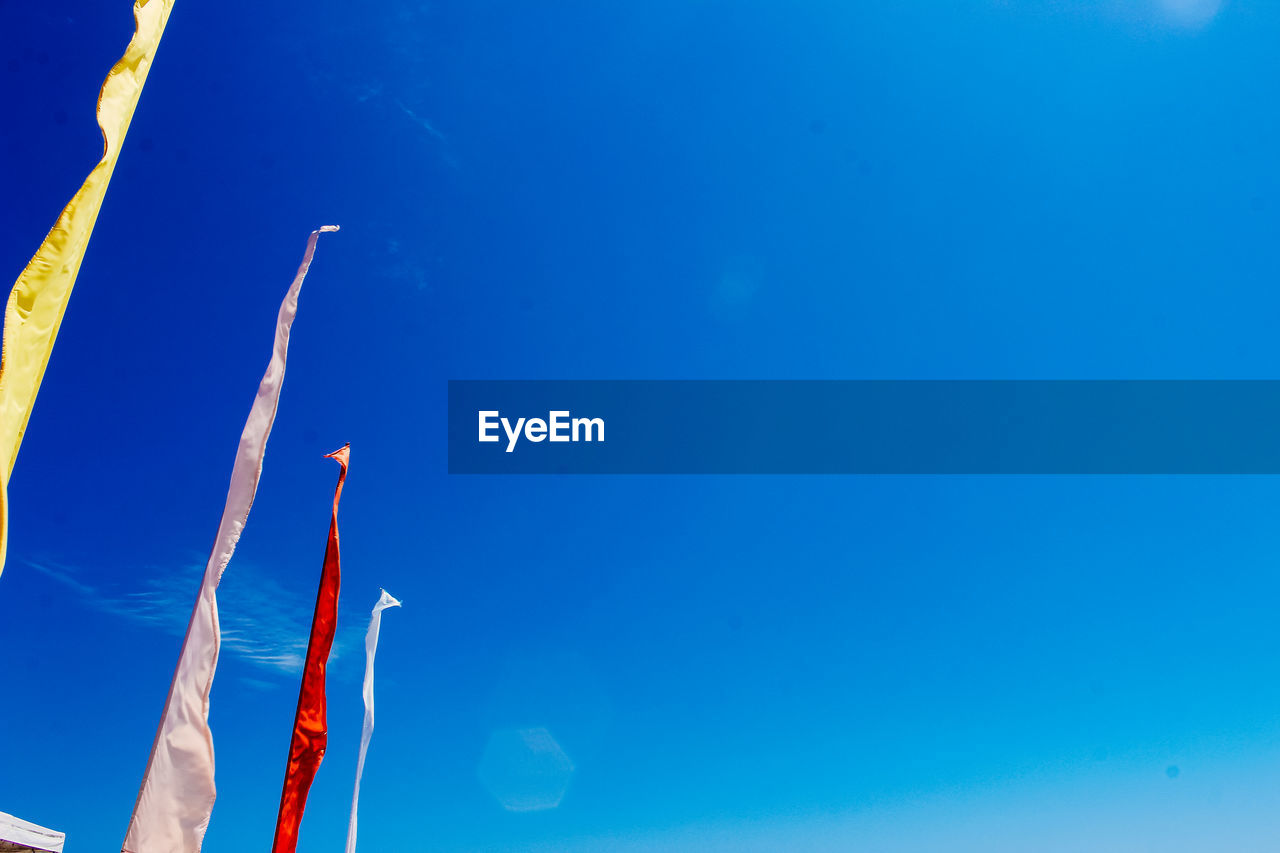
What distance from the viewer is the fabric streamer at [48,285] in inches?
237

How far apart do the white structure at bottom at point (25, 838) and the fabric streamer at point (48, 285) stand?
12.4 m

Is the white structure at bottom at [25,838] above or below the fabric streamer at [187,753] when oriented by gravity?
above

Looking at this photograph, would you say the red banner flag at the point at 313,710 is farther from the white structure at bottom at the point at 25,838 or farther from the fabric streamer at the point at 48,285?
the white structure at bottom at the point at 25,838

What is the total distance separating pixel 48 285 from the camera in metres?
6.46

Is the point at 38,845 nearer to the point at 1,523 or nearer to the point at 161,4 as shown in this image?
the point at 1,523

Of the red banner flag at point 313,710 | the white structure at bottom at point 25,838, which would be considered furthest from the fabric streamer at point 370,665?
the white structure at bottom at point 25,838

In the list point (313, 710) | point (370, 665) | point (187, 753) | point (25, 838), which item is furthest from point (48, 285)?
point (25, 838)

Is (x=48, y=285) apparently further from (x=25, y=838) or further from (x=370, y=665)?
(x=25, y=838)

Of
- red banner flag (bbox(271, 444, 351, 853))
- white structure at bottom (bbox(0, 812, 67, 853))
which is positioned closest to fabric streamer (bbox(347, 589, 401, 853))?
red banner flag (bbox(271, 444, 351, 853))

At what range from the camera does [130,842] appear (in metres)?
7.41

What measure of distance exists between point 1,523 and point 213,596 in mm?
2553

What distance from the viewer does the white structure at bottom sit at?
14.5 meters

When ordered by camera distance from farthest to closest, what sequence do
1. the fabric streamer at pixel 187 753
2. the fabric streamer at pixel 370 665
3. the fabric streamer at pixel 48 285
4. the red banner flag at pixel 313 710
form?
1. the fabric streamer at pixel 370 665
2. the red banner flag at pixel 313 710
3. the fabric streamer at pixel 187 753
4. the fabric streamer at pixel 48 285

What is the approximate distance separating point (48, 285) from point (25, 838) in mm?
13481
